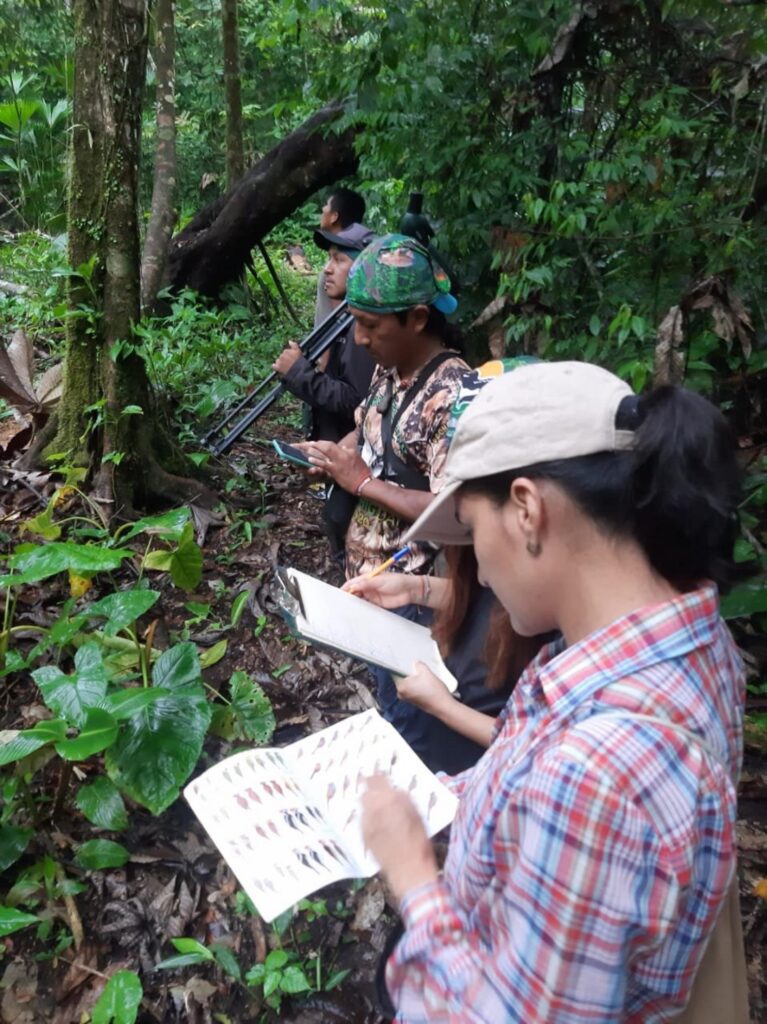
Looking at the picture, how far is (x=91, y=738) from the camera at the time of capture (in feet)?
6.33

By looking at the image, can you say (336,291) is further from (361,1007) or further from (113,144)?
(361,1007)

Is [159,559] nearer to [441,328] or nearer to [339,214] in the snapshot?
[441,328]

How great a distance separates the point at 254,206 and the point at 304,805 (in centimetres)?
653

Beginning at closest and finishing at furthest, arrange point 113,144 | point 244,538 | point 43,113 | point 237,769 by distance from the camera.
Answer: point 237,769 < point 113,144 < point 244,538 < point 43,113

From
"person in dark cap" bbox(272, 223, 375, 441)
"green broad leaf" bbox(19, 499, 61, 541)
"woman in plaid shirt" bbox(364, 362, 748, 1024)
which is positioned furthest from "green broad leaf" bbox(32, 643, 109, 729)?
"person in dark cap" bbox(272, 223, 375, 441)

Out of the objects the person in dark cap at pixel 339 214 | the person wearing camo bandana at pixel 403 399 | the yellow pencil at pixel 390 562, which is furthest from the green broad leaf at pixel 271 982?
the person in dark cap at pixel 339 214

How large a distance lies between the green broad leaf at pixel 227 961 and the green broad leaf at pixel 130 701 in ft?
2.16

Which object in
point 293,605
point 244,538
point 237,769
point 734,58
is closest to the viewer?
point 237,769

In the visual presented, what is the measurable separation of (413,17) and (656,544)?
312 centimetres

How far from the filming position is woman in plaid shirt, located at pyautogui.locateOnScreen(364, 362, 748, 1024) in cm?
83

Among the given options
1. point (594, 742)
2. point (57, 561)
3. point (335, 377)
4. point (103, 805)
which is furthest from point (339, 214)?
point (594, 742)

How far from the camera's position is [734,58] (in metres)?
3.18

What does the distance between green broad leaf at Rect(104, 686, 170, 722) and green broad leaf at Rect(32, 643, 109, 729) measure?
30 millimetres

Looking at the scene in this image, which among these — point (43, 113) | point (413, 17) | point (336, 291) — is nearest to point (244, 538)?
point (336, 291)
